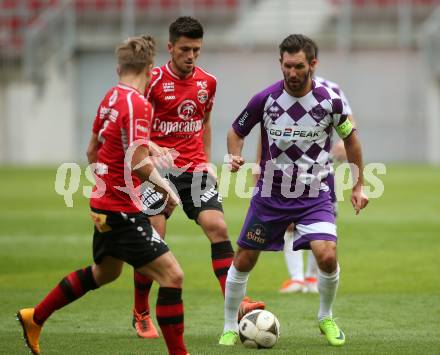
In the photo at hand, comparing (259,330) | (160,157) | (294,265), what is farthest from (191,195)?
(294,265)

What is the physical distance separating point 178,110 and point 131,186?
1.77m

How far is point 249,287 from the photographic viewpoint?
441 inches

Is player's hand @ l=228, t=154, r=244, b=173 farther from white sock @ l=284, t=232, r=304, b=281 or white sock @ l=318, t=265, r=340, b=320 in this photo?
white sock @ l=284, t=232, r=304, b=281

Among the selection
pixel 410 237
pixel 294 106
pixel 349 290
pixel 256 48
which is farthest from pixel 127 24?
pixel 294 106

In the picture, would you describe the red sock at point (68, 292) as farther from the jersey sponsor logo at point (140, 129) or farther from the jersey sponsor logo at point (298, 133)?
the jersey sponsor logo at point (298, 133)

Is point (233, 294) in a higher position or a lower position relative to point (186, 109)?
lower

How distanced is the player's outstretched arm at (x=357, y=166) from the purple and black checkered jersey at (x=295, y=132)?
165 mm

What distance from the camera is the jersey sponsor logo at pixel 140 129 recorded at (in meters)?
6.71

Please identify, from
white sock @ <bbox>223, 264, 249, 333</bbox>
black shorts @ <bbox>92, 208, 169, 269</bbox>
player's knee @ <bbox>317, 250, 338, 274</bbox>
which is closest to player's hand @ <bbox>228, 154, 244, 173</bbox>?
white sock @ <bbox>223, 264, 249, 333</bbox>

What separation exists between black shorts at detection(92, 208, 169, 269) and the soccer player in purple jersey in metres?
1.08

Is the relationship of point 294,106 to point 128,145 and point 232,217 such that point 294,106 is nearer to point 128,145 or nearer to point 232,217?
point 128,145

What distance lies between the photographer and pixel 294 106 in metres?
7.82

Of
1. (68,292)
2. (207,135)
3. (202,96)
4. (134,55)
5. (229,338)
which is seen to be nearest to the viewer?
(134,55)

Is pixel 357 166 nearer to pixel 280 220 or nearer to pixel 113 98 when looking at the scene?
pixel 280 220
